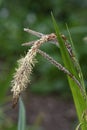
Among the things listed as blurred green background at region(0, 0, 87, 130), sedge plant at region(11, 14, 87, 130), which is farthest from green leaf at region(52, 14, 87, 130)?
blurred green background at region(0, 0, 87, 130)

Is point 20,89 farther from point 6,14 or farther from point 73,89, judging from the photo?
point 6,14

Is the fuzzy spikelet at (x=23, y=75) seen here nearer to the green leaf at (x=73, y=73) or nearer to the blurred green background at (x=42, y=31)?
the green leaf at (x=73, y=73)

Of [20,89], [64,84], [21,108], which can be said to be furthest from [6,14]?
[20,89]

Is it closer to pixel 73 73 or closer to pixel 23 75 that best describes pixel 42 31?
pixel 73 73

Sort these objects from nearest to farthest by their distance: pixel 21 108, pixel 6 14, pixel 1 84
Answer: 1. pixel 21 108
2. pixel 1 84
3. pixel 6 14

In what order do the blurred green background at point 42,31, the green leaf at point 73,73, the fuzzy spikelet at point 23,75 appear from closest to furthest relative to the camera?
the fuzzy spikelet at point 23,75 → the green leaf at point 73,73 → the blurred green background at point 42,31

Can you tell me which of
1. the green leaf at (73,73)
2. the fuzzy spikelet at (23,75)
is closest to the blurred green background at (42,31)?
the green leaf at (73,73)

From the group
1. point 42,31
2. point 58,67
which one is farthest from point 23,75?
point 42,31
